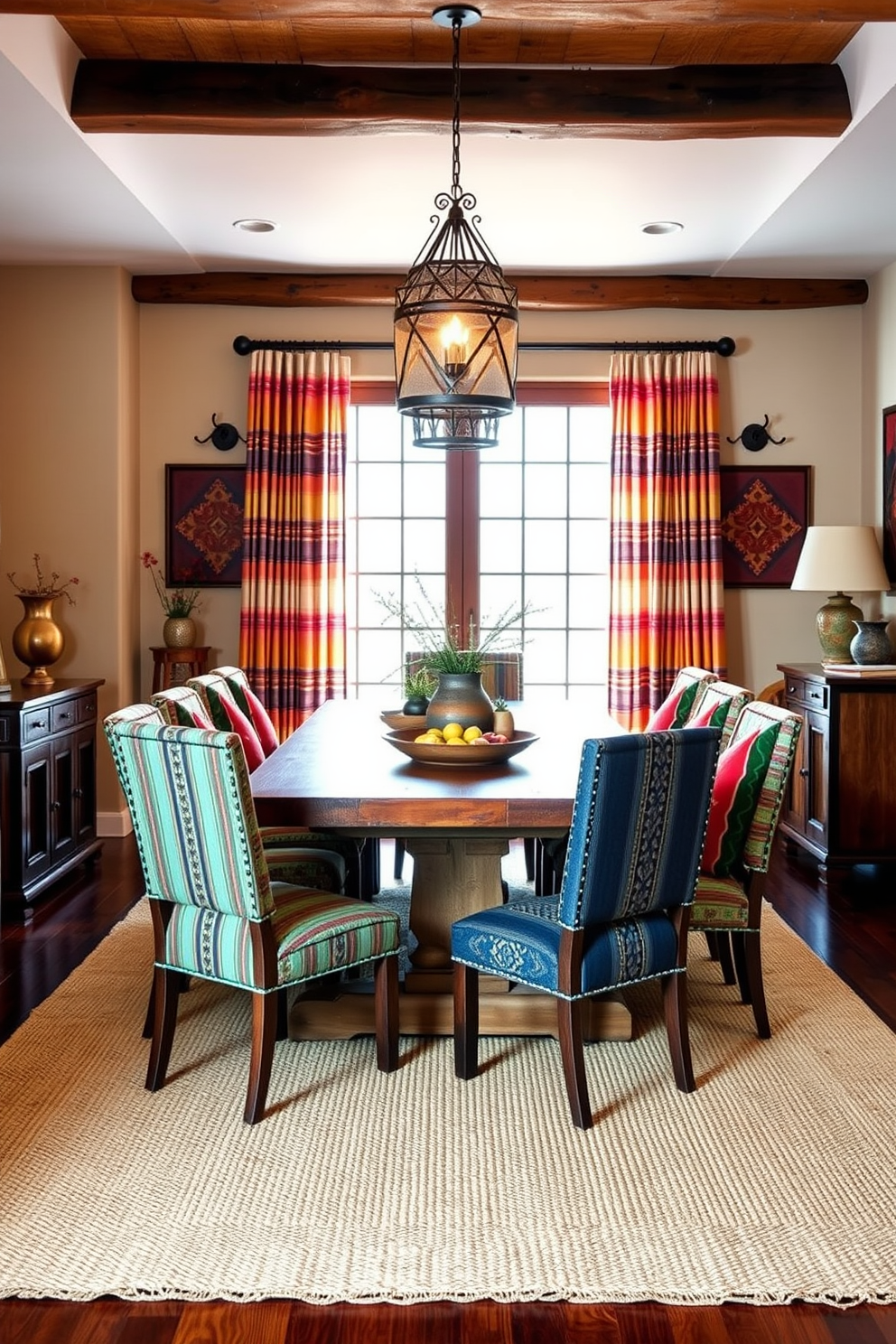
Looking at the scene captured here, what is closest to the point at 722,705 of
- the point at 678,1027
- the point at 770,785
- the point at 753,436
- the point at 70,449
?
the point at 770,785

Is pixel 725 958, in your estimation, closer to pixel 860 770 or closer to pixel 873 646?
pixel 860 770

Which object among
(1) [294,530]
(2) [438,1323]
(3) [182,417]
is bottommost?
(2) [438,1323]

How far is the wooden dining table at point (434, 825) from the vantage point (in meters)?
3.15

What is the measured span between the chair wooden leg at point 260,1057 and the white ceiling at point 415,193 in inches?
107

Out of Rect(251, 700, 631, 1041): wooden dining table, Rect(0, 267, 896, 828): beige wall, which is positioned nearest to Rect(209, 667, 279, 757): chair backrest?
Rect(251, 700, 631, 1041): wooden dining table

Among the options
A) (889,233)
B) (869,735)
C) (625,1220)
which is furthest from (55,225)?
(625,1220)

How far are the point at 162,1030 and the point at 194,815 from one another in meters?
0.62

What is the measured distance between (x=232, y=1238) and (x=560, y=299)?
5.00 metres

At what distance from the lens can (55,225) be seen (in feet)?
17.6

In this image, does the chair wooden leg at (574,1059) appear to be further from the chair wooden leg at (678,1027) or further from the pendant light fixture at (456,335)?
the pendant light fixture at (456,335)

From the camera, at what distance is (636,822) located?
292 cm

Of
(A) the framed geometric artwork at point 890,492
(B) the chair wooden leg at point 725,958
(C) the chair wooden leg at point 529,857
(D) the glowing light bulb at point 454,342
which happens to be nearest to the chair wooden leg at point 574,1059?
(B) the chair wooden leg at point 725,958

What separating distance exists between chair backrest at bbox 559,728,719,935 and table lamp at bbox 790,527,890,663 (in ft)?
9.41

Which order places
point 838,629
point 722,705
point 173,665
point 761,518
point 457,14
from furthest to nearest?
point 761,518 < point 173,665 < point 838,629 < point 722,705 < point 457,14
